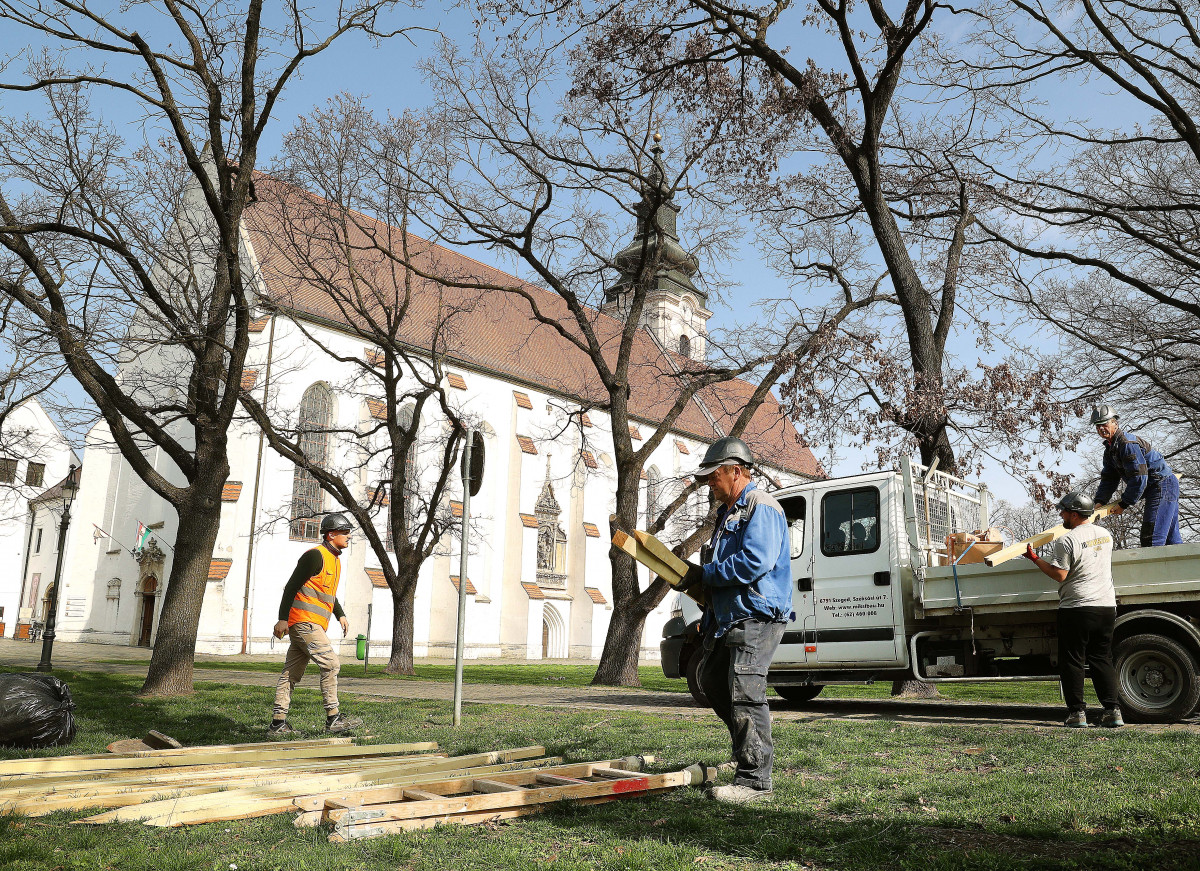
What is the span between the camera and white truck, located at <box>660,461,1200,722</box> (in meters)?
7.80

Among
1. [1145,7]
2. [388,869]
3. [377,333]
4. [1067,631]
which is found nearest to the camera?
[388,869]

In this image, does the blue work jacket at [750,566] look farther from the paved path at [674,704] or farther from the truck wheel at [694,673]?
the truck wheel at [694,673]

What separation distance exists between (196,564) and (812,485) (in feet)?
27.4

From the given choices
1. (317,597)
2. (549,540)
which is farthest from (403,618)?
(549,540)

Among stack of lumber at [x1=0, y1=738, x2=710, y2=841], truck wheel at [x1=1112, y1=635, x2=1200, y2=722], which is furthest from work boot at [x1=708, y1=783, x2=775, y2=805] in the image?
truck wheel at [x1=1112, y1=635, x2=1200, y2=722]

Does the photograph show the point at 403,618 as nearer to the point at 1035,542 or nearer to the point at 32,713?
the point at 32,713

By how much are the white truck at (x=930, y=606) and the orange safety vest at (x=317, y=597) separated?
172 inches

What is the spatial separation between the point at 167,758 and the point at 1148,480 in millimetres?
8791

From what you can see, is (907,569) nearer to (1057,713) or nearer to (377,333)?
(1057,713)

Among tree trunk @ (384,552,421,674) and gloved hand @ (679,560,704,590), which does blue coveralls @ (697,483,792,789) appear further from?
tree trunk @ (384,552,421,674)

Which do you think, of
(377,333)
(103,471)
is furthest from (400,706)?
(103,471)

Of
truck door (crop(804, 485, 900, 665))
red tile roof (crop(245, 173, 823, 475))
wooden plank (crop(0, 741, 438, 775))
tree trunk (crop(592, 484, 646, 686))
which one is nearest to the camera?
wooden plank (crop(0, 741, 438, 775))

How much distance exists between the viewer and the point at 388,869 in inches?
139

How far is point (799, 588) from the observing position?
34.5 ft
